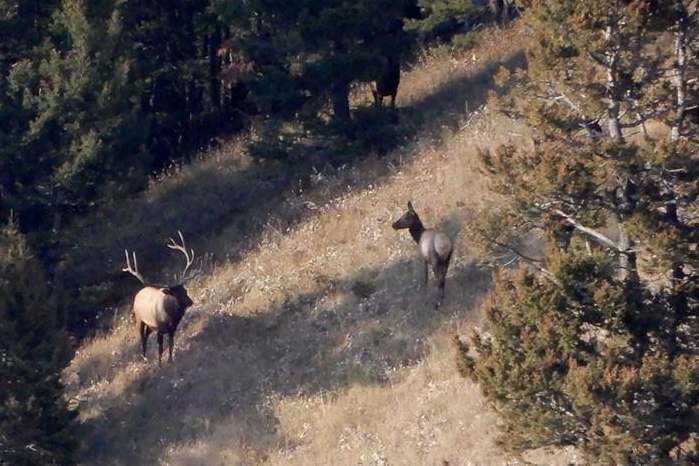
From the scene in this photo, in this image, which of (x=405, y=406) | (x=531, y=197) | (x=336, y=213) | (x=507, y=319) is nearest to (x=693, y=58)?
(x=531, y=197)

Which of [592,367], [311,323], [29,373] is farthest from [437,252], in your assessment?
[592,367]

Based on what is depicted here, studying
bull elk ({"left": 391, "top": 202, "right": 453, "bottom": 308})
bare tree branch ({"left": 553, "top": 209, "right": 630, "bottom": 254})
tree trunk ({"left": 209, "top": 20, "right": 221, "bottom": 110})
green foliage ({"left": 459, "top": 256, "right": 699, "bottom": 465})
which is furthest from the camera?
tree trunk ({"left": 209, "top": 20, "right": 221, "bottom": 110})

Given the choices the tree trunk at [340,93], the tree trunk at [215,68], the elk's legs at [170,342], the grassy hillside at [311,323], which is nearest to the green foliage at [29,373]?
the grassy hillside at [311,323]

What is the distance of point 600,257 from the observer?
38.3 ft

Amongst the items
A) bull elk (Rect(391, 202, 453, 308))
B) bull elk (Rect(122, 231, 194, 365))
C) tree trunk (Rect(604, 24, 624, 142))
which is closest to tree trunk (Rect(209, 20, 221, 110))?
bull elk (Rect(122, 231, 194, 365))

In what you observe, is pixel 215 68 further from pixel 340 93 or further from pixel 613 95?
pixel 613 95

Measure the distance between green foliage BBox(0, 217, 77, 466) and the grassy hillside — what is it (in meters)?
1.15

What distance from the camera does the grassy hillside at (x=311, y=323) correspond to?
1764 cm

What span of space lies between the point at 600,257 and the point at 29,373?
34.0 ft

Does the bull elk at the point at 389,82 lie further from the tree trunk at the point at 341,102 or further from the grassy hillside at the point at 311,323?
the tree trunk at the point at 341,102

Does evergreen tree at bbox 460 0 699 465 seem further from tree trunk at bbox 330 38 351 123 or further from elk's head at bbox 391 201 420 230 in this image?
tree trunk at bbox 330 38 351 123

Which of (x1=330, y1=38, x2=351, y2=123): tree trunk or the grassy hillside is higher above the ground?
(x1=330, y1=38, x2=351, y2=123): tree trunk

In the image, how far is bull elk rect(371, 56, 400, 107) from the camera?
90.9 feet

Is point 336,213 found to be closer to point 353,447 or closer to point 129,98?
point 129,98
